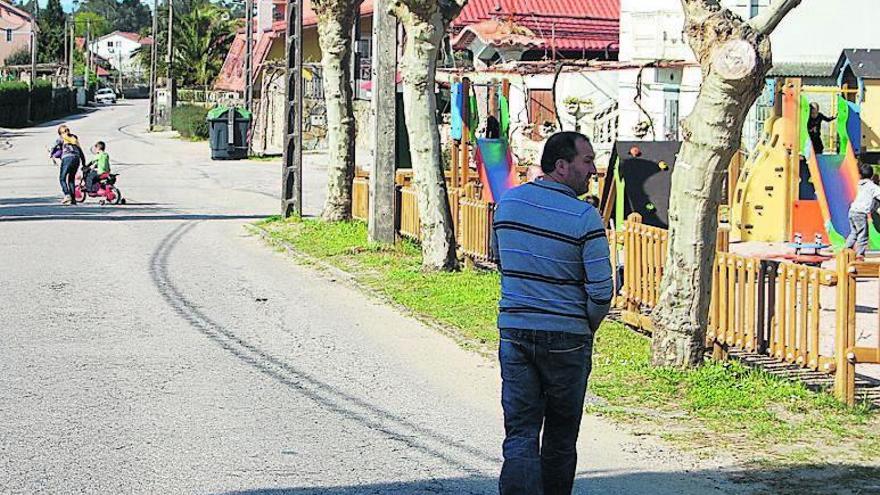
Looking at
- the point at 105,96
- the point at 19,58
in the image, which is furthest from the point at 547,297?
the point at 19,58

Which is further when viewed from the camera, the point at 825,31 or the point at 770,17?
the point at 825,31

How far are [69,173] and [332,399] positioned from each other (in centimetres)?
1960

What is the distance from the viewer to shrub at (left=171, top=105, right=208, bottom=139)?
60031mm

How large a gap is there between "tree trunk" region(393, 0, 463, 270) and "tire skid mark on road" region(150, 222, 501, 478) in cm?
326

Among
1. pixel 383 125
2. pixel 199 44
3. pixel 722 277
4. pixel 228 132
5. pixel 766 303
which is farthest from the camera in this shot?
pixel 199 44

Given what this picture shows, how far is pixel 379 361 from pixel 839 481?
472 centimetres

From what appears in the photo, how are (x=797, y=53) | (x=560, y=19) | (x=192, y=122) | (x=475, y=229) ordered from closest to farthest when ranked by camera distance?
1. (x=475, y=229)
2. (x=797, y=53)
3. (x=560, y=19)
4. (x=192, y=122)

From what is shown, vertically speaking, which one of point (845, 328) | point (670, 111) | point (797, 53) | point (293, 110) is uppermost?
point (797, 53)

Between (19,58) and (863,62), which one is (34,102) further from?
(863,62)

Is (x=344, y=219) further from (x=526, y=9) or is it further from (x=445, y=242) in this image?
(x=526, y=9)

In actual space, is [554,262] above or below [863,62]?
below

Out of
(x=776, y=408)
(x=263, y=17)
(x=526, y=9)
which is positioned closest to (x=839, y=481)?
(x=776, y=408)

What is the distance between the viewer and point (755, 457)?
8.02 meters

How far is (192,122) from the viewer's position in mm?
60281
